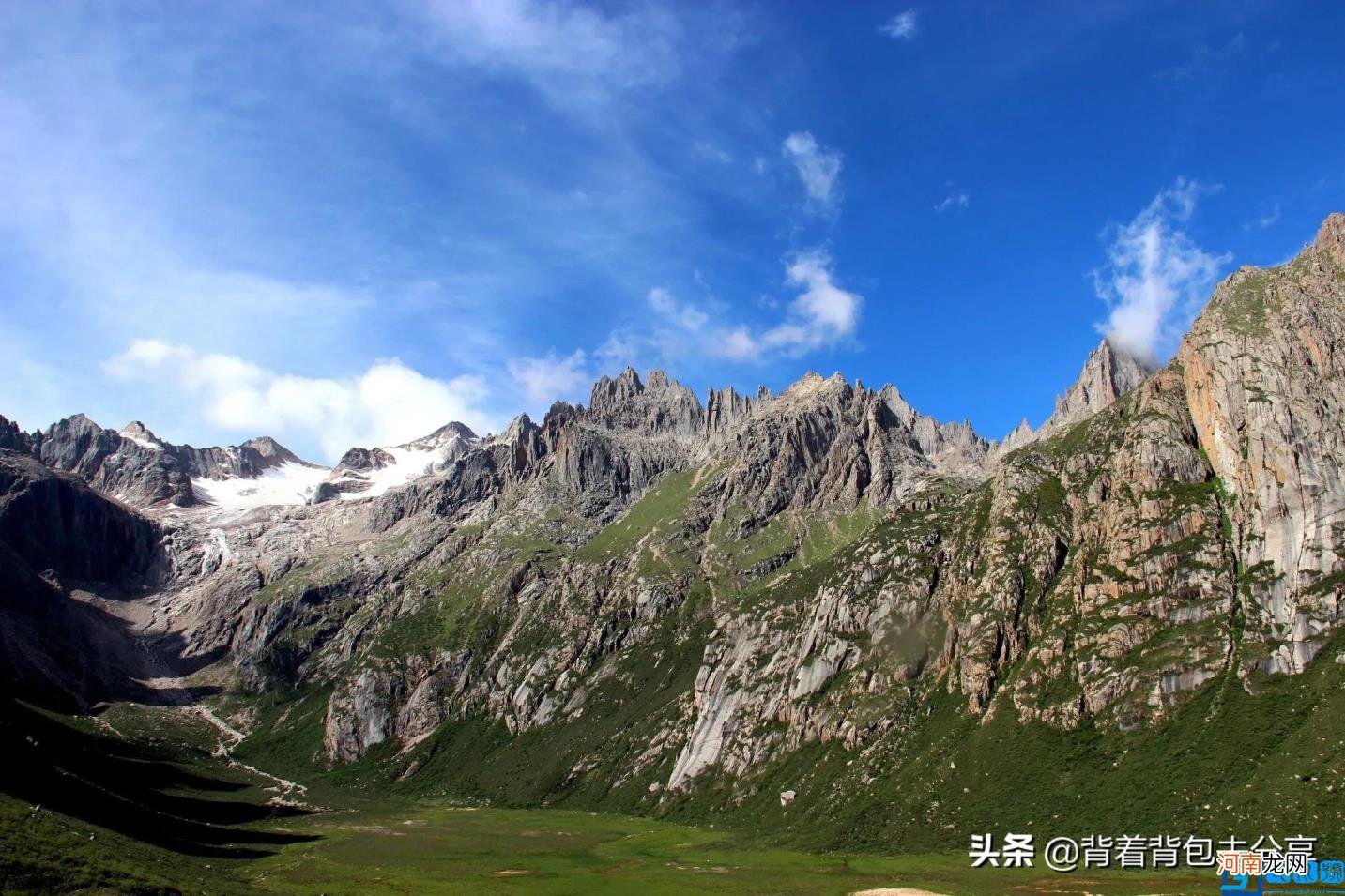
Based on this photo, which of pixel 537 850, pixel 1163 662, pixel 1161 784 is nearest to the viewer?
pixel 1161 784

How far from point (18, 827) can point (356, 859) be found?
288 ft

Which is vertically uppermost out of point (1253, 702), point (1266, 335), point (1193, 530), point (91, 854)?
point (1266, 335)

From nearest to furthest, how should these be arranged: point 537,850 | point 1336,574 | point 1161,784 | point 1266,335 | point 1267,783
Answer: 1. point 1267,783
2. point 1161,784
3. point 1336,574
4. point 537,850
5. point 1266,335

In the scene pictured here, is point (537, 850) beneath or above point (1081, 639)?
beneath

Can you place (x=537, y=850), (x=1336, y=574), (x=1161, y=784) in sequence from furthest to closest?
(x=537, y=850), (x=1336, y=574), (x=1161, y=784)

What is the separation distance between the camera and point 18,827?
287 ft

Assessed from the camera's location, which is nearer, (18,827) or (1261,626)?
(18,827)

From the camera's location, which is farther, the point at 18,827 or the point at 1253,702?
the point at 1253,702

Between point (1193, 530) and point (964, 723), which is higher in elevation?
point (1193, 530)

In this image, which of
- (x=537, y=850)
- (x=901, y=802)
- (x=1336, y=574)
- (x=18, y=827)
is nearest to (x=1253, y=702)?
(x=1336, y=574)

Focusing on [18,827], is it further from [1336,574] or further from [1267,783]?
[1336,574]

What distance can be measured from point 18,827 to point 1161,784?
172 meters

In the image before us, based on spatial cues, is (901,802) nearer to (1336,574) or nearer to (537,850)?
(537,850)

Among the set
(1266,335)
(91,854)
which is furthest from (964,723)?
(91,854)
